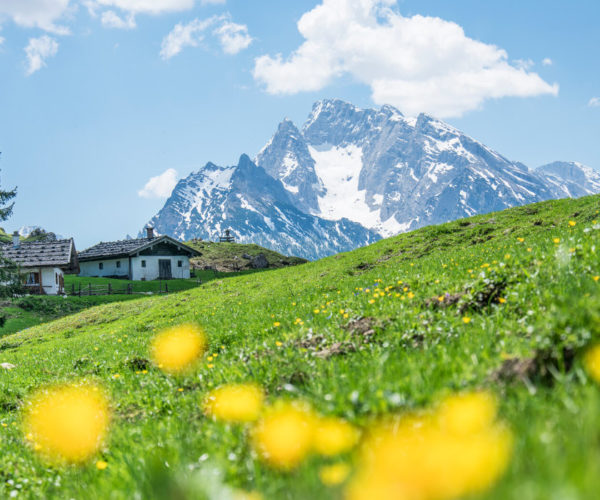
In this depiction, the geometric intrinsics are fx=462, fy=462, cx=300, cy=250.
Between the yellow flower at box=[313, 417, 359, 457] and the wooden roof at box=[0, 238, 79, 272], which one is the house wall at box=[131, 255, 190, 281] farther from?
the yellow flower at box=[313, 417, 359, 457]

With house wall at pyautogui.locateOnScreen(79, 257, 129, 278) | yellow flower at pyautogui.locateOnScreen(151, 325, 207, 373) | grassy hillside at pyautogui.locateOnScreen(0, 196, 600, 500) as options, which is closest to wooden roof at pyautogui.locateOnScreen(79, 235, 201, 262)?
house wall at pyautogui.locateOnScreen(79, 257, 129, 278)

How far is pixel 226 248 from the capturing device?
115m

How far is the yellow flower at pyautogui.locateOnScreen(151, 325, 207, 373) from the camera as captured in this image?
28.7 ft

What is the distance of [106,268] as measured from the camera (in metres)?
82.9

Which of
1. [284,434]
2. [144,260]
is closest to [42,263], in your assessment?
[144,260]

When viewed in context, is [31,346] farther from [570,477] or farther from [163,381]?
[570,477]

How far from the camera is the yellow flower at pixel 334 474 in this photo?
237 centimetres

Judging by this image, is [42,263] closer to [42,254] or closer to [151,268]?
[42,254]

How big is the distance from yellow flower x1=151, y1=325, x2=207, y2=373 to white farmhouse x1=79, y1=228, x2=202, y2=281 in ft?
219

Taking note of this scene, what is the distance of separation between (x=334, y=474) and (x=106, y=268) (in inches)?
3453

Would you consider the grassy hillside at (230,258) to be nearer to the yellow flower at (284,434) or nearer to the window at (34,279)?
the window at (34,279)

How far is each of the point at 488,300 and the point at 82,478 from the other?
5.90 metres

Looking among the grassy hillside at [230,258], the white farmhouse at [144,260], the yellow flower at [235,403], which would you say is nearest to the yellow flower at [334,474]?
the yellow flower at [235,403]

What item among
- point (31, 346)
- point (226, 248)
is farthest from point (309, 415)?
point (226, 248)
